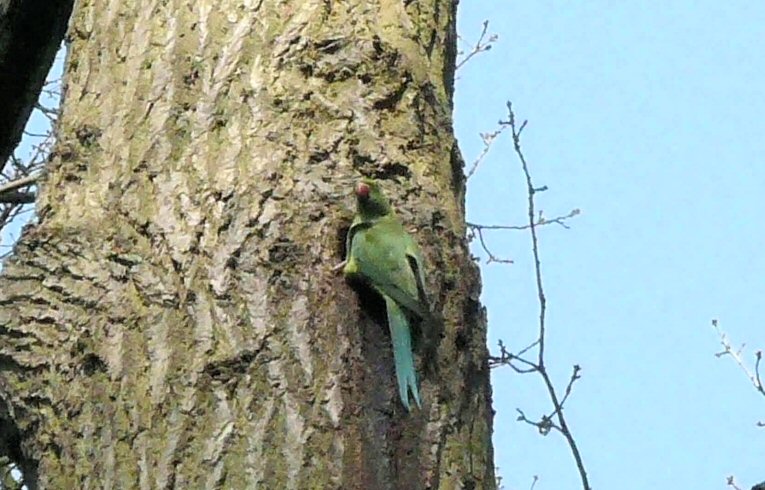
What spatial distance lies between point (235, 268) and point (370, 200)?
8.5 inches

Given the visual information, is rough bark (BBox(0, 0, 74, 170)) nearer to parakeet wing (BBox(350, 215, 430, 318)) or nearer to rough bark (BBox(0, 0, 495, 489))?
rough bark (BBox(0, 0, 495, 489))

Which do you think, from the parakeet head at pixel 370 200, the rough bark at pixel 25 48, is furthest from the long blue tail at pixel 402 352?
the rough bark at pixel 25 48

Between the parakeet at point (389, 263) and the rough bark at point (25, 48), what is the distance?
86 cm

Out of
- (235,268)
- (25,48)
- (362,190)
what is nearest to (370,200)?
(362,190)

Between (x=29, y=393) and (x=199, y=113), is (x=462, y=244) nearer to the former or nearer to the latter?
(x=199, y=113)

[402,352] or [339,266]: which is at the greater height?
[339,266]

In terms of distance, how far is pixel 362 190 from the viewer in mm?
1488

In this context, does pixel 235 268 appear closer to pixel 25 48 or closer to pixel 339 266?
pixel 339 266

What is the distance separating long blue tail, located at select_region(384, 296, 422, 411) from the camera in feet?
4.43

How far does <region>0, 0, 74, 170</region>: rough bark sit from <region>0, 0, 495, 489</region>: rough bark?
313 mm

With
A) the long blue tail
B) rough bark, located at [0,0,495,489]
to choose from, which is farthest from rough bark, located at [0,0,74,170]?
the long blue tail

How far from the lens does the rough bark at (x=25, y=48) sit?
201cm

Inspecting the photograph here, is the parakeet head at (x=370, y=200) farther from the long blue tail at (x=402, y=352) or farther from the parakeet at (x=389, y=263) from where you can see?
the long blue tail at (x=402, y=352)

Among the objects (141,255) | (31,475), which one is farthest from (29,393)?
(141,255)
